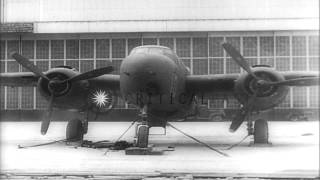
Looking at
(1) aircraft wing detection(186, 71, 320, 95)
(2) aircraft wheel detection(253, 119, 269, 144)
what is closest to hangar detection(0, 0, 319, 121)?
(1) aircraft wing detection(186, 71, 320, 95)

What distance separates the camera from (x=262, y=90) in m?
16.8

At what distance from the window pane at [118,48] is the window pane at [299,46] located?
53.8ft

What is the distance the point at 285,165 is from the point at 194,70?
1340 inches

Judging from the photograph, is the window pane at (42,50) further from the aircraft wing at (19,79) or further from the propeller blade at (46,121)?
the propeller blade at (46,121)

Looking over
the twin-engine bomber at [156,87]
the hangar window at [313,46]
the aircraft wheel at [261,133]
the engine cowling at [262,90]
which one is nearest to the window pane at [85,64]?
the hangar window at [313,46]

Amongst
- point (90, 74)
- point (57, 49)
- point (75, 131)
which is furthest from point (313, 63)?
point (90, 74)

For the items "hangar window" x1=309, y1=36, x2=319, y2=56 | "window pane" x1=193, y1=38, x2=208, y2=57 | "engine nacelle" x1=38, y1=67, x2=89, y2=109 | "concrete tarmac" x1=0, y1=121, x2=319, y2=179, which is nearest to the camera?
"concrete tarmac" x1=0, y1=121, x2=319, y2=179

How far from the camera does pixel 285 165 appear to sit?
1129cm

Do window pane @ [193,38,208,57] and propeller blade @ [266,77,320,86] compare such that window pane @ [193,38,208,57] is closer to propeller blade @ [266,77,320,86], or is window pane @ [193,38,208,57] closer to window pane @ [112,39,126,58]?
window pane @ [112,39,126,58]

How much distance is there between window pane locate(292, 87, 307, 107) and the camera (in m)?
44.0

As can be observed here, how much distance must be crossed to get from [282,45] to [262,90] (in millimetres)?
29200

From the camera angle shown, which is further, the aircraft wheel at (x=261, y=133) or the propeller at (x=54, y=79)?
the aircraft wheel at (x=261, y=133)

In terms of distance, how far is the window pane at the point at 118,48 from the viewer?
4547 cm

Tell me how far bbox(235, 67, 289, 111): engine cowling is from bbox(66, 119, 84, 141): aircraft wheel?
675cm
